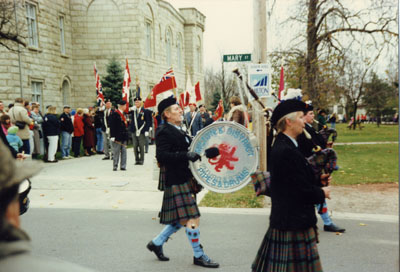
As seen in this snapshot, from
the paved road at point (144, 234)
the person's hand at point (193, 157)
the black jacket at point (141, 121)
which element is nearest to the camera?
the person's hand at point (193, 157)

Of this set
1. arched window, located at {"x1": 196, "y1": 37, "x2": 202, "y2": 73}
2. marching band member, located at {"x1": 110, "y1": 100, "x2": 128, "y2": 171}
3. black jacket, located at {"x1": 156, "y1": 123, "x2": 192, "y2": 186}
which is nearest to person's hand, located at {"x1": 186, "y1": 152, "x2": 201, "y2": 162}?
black jacket, located at {"x1": 156, "y1": 123, "x2": 192, "y2": 186}

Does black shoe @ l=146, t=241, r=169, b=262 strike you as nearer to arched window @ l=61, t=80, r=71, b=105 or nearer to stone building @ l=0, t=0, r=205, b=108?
stone building @ l=0, t=0, r=205, b=108

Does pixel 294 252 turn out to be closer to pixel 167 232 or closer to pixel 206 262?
pixel 206 262

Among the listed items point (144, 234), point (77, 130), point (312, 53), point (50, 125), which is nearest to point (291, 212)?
point (144, 234)

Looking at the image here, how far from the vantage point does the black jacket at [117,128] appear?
12594 millimetres

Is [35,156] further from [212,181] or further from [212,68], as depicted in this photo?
[212,68]

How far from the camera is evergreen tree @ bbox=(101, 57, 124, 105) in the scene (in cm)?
2625

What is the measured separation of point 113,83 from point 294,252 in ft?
80.4

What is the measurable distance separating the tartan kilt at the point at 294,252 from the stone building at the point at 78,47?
20.3 metres

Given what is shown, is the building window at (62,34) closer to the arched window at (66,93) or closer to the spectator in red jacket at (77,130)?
the arched window at (66,93)

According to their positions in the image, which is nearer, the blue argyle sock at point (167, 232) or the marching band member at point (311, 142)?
the blue argyle sock at point (167, 232)

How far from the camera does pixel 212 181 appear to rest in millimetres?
4863

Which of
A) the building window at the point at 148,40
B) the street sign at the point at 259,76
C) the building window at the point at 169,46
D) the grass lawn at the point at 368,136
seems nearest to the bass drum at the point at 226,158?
the street sign at the point at 259,76

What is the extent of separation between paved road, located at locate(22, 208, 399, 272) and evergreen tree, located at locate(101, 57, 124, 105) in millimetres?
19291
